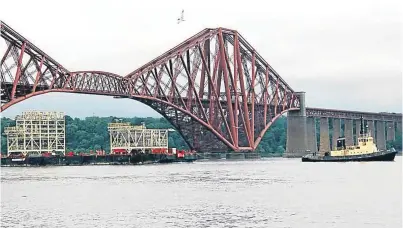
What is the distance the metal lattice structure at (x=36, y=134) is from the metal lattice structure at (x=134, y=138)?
10.8 m

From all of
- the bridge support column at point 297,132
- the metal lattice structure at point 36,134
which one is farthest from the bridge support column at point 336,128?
the metal lattice structure at point 36,134

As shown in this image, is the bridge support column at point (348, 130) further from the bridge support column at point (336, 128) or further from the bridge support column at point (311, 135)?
the bridge support column at point (311, 135)

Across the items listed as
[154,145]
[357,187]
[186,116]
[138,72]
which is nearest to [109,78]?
[138,72]

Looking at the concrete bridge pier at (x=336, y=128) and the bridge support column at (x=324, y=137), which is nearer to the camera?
the bridge support column at (x=324, y=137)

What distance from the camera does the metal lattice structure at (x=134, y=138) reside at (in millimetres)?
162500

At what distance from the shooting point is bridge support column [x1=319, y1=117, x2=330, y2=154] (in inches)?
6737

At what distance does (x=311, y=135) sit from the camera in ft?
569

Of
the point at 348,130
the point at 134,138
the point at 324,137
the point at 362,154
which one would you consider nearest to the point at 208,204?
the point at 362,154

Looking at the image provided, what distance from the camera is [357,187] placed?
56.6 meters

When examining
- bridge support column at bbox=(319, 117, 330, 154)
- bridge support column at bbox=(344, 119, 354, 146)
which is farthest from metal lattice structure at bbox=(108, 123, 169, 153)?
bridge support column at bbox=(344, 119, 354, 146)

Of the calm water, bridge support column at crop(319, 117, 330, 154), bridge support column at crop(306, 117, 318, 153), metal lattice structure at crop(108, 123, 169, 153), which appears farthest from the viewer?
bridge support column at crop(319, 117, 330, 154)

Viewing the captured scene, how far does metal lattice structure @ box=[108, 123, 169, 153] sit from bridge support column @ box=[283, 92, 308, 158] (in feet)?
80.8

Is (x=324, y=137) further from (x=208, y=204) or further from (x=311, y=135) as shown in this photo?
(x=208, y=204)

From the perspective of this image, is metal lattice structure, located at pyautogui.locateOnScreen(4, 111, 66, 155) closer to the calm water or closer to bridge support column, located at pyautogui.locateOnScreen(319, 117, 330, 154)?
bridge support column, located at pyautogui.locateOnScreen(319, 117, 330, 154)
